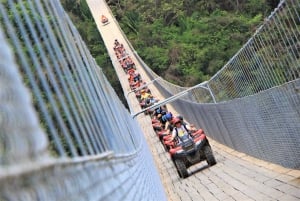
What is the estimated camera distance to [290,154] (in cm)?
960

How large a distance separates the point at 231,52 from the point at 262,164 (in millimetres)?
32739

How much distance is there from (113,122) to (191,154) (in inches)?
399

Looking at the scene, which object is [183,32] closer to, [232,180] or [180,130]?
[180,130]

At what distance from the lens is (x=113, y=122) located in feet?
16.1

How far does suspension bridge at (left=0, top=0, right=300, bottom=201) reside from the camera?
56.3 inches

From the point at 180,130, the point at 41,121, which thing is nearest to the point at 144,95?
the point at 180,130

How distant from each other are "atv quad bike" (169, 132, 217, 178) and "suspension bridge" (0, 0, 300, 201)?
0.24 meters

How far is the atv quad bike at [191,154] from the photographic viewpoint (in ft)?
48.7

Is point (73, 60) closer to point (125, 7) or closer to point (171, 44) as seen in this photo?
point (171, 44)

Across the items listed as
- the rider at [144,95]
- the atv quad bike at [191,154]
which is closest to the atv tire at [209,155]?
the atv quad bike at [191,154]

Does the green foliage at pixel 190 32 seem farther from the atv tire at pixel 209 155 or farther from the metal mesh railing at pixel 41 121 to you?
the metal mesh railing at pixel 41 121

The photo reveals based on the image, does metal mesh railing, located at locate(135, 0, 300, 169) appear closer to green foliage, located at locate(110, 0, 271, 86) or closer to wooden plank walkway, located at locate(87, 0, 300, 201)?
wooden plank walkway, located at locate(87, 0, 300, 201)

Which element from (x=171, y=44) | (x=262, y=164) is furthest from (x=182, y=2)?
(x=262, y=164)

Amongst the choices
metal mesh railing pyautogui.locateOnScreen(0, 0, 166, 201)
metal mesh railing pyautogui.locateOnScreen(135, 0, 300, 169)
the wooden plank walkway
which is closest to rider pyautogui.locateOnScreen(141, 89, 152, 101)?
the wooden plank walkway
